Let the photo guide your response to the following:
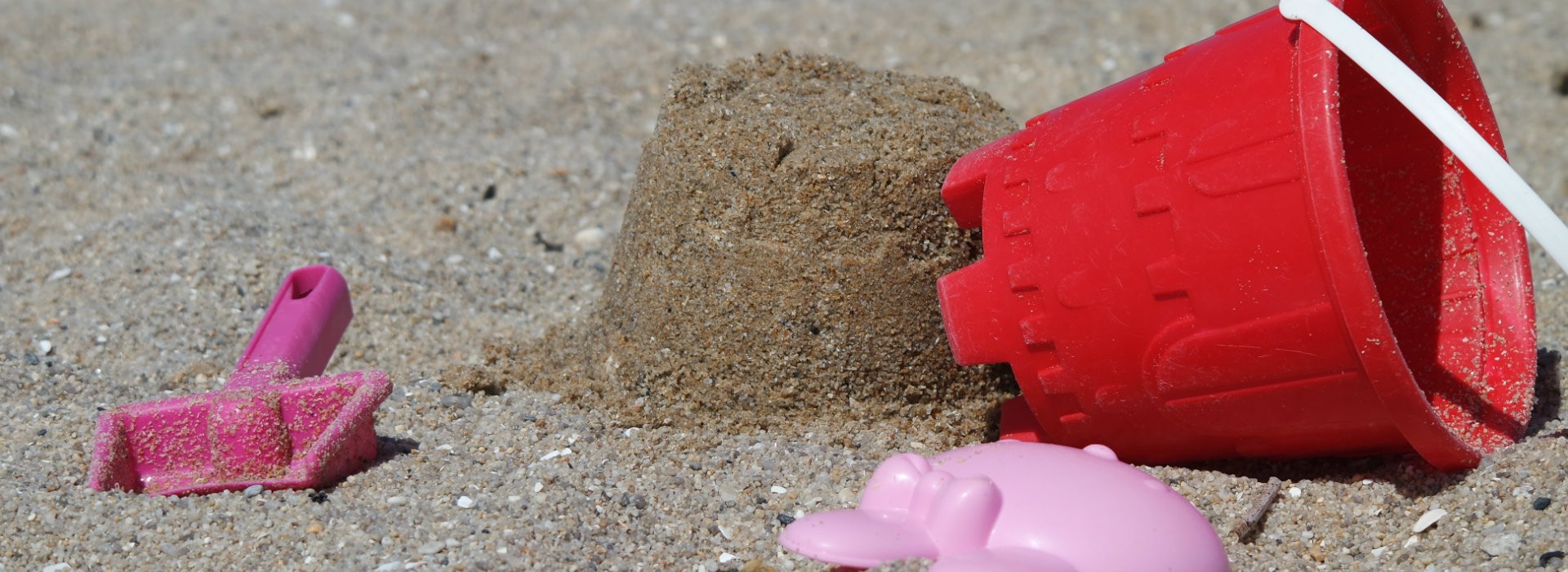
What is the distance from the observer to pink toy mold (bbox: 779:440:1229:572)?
1.38 metres

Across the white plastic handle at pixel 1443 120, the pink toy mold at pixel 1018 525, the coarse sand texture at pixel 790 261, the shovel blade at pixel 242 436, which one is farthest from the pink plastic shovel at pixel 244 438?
the white plastic handle at pixel 1443 120

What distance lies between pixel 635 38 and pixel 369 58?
89cm

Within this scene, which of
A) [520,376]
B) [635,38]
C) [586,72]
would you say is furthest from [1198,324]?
[635,38]

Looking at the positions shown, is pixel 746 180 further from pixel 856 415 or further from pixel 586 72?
pixel 586 72

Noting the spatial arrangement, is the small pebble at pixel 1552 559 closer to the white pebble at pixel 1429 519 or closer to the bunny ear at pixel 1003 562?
the white pebble at pixel 1429 519

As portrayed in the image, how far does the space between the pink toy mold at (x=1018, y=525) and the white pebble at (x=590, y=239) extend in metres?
A: 1.67

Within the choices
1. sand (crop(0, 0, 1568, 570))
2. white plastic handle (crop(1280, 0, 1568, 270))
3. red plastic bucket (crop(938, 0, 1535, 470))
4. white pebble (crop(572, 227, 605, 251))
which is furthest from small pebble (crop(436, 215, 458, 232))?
white plastic handle (crop(1280, 0, 1568, 270))

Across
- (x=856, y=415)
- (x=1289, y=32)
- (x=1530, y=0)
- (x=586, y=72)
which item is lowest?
(x=856, y=415)

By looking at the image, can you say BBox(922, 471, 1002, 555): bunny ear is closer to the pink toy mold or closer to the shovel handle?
the pink toy mold

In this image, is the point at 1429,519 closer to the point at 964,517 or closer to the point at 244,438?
the point at 964,517

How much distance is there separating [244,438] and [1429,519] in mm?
1610

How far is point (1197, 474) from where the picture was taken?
1.83m

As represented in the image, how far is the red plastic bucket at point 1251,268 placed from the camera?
1.50 m

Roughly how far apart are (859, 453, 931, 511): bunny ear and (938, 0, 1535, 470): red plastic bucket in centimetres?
33
